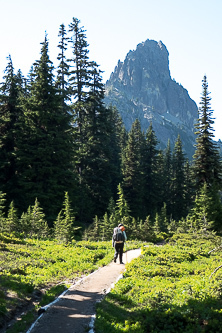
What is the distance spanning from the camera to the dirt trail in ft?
25.1

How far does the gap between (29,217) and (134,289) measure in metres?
13.0

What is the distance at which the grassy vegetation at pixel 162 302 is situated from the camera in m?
7.36

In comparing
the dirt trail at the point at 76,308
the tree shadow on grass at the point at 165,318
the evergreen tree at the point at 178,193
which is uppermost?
the evergreen tree at the point at 178,193

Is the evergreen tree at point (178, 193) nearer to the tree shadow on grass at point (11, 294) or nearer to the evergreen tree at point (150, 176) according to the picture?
the evergreen tree at point (150, 176)

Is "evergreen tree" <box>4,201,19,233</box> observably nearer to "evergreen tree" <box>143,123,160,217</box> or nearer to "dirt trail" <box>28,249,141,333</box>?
"dirt trail" <box>28,249,141,333</box>

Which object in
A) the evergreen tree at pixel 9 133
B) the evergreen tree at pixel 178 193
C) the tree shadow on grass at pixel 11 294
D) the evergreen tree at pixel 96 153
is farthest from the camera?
the evergreen tree at pixel 178 193

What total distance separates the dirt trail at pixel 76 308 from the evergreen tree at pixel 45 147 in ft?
58.7

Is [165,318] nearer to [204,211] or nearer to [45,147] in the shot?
[204,211]

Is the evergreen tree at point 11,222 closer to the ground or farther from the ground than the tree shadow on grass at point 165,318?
farther from the ground

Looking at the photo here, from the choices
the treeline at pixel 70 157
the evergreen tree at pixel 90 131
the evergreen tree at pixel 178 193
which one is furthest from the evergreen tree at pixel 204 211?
the evergreen tree at pixel 178 193

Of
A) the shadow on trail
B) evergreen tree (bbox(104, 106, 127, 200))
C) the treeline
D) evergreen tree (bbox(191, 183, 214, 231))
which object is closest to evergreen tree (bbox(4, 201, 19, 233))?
the treeline

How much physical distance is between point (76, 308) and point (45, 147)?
24849 millimetres

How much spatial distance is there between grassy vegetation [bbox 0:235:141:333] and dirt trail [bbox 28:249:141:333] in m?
0.42

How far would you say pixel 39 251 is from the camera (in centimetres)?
1677
